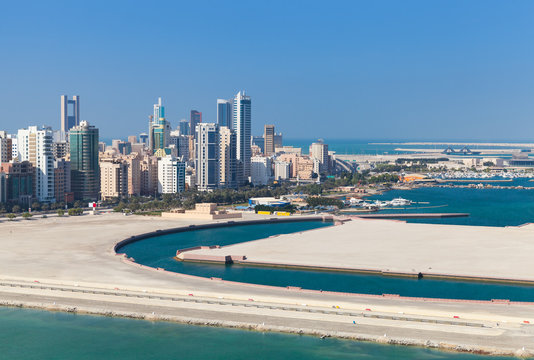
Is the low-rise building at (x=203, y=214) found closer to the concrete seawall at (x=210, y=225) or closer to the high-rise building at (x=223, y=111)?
the concrete seawall at (x=210, y=225)

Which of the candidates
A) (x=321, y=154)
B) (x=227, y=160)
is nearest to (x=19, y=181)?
(x=227, y=160)

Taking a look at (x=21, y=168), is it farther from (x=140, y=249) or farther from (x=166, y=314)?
(x=166, y=314)

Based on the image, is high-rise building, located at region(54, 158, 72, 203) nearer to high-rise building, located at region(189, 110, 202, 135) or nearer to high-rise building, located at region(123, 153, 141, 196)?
high-rise building, located at region(123, 153, 141, 196)

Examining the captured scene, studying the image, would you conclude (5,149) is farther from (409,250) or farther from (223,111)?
(223,111)

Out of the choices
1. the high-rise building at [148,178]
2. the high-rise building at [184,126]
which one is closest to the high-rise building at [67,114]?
the high-rise building at [184,126]

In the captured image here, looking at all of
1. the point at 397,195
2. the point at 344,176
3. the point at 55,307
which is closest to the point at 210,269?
the point at 55,307
